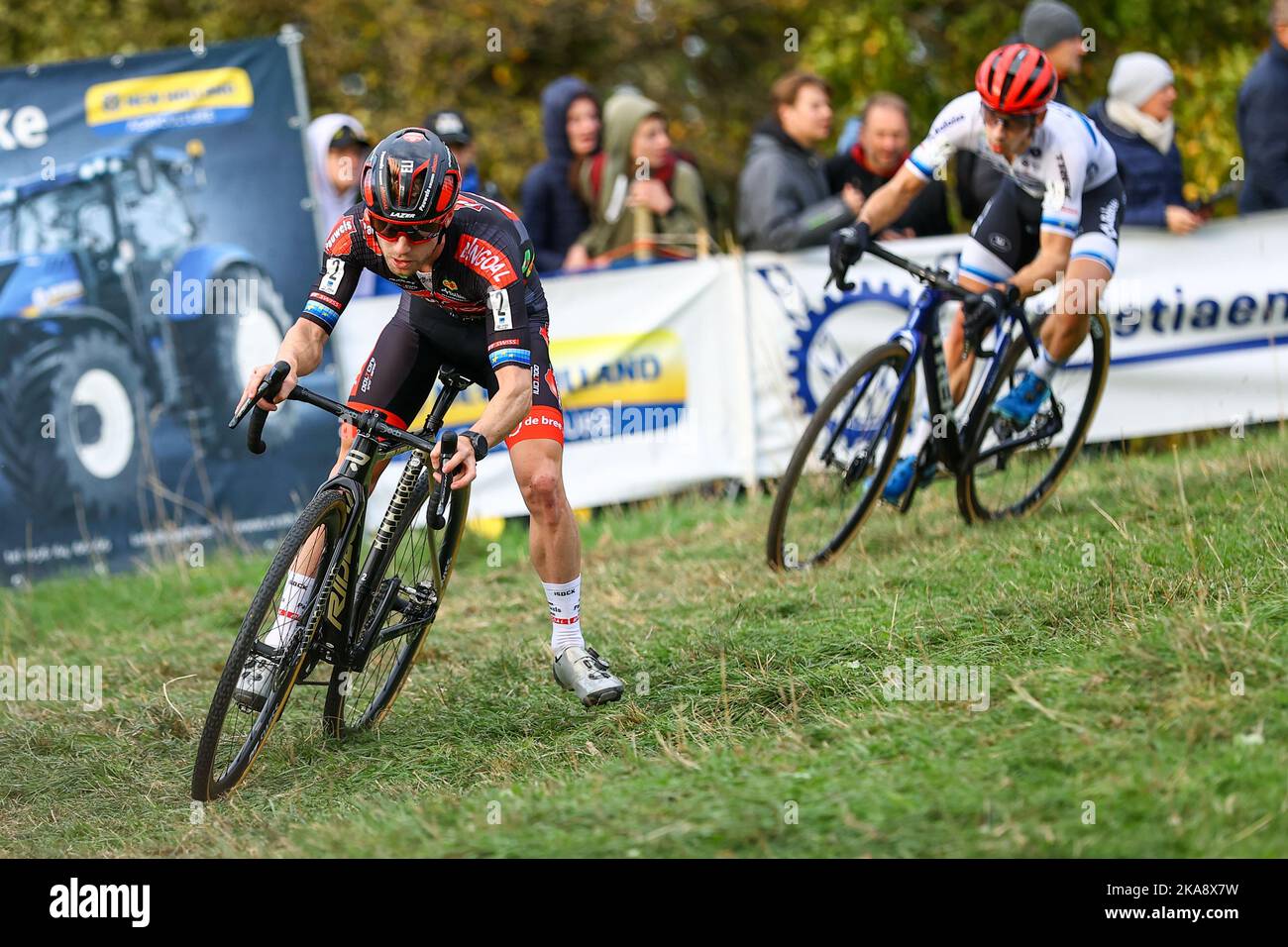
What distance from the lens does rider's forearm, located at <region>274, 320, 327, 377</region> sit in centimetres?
541

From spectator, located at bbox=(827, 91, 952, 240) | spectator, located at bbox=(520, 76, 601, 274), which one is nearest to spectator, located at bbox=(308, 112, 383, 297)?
spectator, located at bbox=(520, 76, 601, 274)

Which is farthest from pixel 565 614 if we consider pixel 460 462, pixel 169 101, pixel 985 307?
pixel 169 101

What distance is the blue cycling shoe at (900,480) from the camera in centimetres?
740

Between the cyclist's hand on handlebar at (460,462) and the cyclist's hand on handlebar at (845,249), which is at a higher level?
the cyclist's hand on handlebar at (845,249)

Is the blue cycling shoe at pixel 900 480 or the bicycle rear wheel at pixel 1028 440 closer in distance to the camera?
the blue cycling shoe at pixel 900 480

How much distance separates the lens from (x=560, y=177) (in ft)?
33.7

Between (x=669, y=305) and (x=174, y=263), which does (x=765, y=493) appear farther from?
(x=174, y=263)

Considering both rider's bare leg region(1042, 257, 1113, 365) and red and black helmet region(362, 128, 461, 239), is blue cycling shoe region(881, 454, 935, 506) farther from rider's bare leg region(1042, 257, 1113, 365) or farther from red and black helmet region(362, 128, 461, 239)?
red and black helmet region(362, 128, 461, 239)

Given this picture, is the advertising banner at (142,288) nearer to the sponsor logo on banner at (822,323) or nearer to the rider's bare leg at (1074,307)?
the sponsor logo on banner at (822,323)

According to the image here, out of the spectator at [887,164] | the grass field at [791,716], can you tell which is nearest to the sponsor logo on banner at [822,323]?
the spectator at [887,164]

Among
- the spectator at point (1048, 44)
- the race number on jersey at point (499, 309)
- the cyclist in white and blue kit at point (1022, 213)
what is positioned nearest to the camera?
the race number on jersey at point (499, 309)

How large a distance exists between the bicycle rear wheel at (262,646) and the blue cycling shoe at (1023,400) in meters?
3.71

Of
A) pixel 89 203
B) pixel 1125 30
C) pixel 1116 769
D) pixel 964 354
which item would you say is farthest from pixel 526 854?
pixel 1125 30

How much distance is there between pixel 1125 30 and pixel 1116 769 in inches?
498
